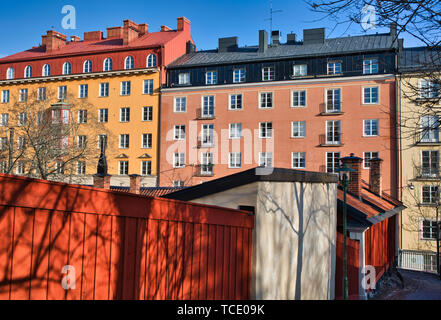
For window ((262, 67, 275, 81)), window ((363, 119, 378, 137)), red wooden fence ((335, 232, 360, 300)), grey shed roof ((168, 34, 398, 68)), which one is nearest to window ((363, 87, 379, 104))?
window ((363, 119, 378, 137))

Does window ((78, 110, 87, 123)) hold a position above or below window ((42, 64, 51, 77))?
below

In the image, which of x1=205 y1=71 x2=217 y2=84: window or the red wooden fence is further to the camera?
x1=205 y1=71 x2=217 y2=84: window

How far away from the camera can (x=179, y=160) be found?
43.2m

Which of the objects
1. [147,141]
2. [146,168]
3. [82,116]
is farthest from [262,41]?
[82,116]

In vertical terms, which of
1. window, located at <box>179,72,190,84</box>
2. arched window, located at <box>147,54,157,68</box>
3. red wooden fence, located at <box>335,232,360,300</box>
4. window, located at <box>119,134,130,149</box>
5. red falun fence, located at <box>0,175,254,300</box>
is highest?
arched window, located at <box>147,54,157,68</box>

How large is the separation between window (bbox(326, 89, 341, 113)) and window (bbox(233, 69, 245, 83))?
7.98 m

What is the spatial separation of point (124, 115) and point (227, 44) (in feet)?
41.2

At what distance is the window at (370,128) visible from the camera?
38156 millimetres

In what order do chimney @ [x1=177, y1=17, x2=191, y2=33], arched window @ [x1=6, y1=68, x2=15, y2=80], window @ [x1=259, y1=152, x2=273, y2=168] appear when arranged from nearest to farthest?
window @ [x1=259, y1=152, x2=273, y2=168] → chimney @ [x1=177, y1=17, x2=191, y2=33] → arched window @ [x1=6, y1=68, x2=15, y2=80]

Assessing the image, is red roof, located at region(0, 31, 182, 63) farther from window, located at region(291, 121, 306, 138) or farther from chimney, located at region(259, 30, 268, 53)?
window, located at region(291, 121, 306, 138)

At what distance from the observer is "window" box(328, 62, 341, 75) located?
3953cm

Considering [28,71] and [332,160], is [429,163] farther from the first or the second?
[28,71]

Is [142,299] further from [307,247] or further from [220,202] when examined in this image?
[307,247]

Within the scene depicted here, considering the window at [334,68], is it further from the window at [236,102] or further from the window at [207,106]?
the window at [207,106]
